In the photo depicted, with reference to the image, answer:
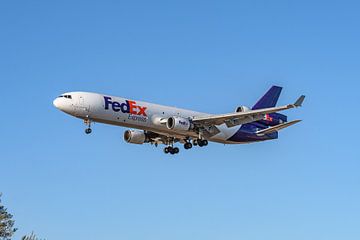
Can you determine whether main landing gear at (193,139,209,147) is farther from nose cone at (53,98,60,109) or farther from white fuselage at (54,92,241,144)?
nose cone at (53,98,60,109)

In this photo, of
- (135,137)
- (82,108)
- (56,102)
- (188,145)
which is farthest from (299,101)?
(56,102)

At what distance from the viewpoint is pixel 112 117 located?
7275cm

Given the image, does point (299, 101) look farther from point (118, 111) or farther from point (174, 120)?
point (118, 111)

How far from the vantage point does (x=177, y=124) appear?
75188 millimetres

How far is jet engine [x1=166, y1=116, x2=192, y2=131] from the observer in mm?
75062

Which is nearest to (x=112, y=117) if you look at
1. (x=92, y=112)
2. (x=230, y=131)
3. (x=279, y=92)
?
(x=92, y=112)

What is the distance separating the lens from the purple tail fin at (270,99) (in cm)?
8844

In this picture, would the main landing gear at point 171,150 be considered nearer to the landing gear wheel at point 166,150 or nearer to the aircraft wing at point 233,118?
the landing gear wheel at point 166,150

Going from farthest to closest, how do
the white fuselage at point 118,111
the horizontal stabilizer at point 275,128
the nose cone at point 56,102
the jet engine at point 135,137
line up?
the jet engine at point 135,137 < the horizontal stabilizer at point 275,128 < the nose cone at point 56,102 < the white fuselage at point 118,111

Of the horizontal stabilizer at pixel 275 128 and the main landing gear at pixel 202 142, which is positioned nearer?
the horizontal stabilizer at pixel 275 128

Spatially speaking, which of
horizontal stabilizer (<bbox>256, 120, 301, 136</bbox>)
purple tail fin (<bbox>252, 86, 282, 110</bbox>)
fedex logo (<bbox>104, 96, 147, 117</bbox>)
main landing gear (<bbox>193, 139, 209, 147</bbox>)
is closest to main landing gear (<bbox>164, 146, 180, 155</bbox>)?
main landing gear (<bbox>193, 139, 209, 147</bbox>)

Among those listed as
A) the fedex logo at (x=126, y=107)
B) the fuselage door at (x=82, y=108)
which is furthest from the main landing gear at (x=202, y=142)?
the fuselage door at (x=82, y=108)

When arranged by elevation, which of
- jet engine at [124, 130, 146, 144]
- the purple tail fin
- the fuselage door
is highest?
the purple tail fin

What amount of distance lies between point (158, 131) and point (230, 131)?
9.21 m
